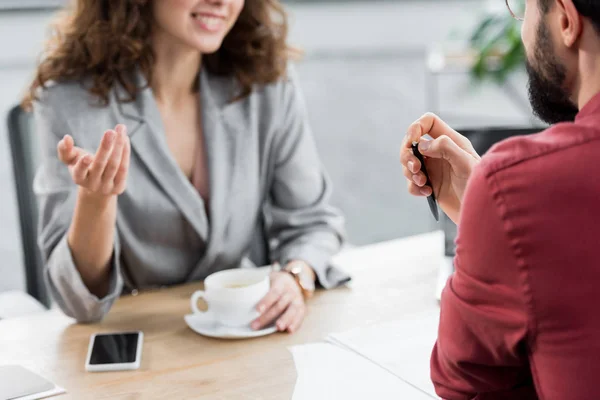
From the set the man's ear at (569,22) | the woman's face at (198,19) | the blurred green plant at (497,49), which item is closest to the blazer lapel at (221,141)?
the woman's face at (198,19)

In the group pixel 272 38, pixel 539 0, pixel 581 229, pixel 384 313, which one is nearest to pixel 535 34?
pixel 539 0

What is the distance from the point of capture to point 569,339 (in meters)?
0.70

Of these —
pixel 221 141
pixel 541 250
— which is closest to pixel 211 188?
pixel 221 141

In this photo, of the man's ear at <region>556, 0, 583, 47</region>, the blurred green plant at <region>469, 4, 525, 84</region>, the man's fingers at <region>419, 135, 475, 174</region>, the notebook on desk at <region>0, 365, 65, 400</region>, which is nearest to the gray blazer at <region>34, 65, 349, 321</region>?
the notebook on desk at <region>0, 365, 65, 400</region>

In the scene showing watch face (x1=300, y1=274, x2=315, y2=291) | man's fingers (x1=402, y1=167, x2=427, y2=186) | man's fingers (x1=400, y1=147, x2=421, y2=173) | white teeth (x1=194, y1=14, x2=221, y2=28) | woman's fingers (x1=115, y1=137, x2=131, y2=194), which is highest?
white teeth (x1=194, y1=14, x2=221, y2=28)

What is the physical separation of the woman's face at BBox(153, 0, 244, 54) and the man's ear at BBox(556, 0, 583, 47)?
3.19 feet

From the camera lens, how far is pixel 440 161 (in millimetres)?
1109

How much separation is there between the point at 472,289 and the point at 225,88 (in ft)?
3.69

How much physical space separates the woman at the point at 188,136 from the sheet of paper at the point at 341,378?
11.5 inches

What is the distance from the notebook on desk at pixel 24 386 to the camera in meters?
1.05

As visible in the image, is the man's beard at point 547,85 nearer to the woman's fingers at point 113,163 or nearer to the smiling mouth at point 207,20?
the woman's fingers at point 113,163

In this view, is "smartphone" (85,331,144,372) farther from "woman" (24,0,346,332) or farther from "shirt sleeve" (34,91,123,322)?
"woman" (24,0,346,332)

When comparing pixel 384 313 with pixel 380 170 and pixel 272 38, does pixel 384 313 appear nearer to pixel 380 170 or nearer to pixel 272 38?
pixel 272 38

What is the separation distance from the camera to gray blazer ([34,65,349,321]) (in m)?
1.55
